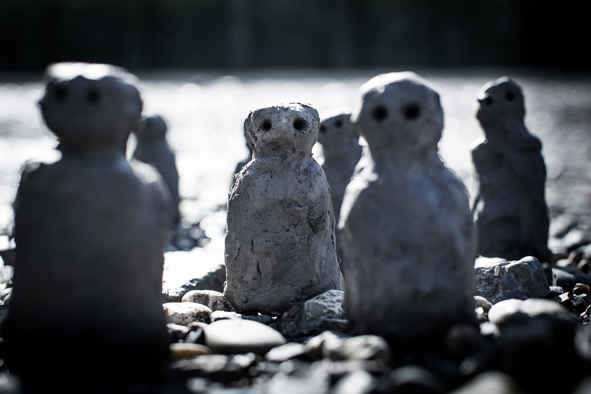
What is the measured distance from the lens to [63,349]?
10.5 ft

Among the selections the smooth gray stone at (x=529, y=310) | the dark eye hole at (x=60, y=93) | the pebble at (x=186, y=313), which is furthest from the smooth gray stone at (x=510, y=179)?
the dark eye hole at (x=60, y=93)

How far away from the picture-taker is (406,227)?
138 inches

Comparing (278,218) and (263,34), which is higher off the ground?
(263,34)

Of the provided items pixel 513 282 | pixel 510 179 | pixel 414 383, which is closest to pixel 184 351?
pixel 414 383

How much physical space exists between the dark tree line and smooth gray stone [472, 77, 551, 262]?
29.3 metres

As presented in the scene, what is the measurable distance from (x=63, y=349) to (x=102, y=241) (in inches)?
20.7

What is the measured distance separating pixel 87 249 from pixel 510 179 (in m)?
4.22

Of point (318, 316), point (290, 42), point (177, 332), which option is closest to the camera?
point (177, 332)

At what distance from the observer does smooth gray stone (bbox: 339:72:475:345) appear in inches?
138

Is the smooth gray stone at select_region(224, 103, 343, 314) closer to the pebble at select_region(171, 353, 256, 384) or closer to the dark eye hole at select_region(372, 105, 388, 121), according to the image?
the dark eye hole at select_region(372, 105, 388, 121)

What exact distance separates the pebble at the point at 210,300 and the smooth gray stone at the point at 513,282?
1.73 m

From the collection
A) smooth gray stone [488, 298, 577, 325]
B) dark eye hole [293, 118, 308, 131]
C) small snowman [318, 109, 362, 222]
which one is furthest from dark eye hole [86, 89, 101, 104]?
small snowman [318, 109, 362, 222]

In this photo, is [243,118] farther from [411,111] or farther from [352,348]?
[352,348]

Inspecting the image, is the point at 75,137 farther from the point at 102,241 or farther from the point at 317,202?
the point at 317,202
